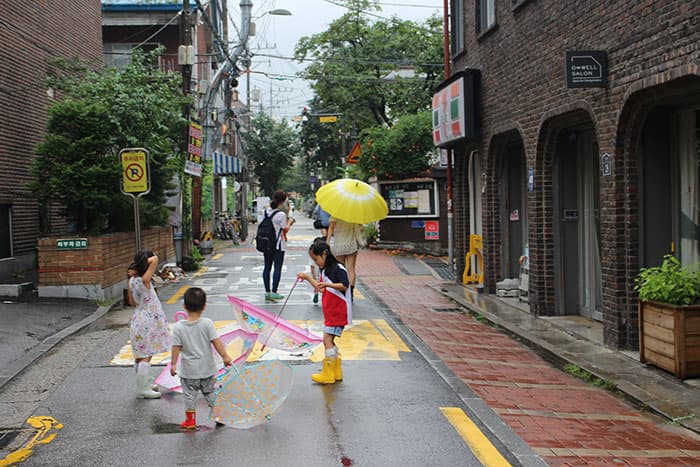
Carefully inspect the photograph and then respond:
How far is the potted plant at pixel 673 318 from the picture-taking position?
7.49 m

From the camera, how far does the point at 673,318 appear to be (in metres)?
7.54

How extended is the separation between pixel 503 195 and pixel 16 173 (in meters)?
10.4

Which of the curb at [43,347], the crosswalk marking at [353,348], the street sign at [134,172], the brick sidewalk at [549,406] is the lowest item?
the brick sidewalk at [549,406]

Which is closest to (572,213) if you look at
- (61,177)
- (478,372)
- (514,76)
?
(514,76)

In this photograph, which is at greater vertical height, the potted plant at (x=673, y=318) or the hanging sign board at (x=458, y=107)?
the hanging sign board at (x=458, y=107)

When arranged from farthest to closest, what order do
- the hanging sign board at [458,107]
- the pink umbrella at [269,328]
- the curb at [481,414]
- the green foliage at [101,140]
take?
the hanging sign board at [458,107] → the green foliage at [101,140] → the pink umbrella at [269,328] → the curb at [481,414]

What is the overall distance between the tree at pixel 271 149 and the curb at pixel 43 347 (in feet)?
180

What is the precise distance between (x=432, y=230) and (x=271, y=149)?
42172 mm

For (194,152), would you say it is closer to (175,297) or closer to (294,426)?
(175,297)

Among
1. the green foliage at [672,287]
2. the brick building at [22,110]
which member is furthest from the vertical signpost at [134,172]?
the green foliage at [672,287]

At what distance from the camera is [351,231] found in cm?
1284

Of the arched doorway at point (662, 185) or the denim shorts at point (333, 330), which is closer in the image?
the denim shorts at point (333, 330)

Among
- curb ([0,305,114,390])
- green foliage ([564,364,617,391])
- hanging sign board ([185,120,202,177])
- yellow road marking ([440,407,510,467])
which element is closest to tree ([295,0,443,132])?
hanging sign board ([185,120,202,177])

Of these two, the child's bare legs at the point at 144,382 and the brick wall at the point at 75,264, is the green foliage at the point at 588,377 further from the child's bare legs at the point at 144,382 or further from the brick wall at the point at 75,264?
the brick wall at the point at 75,264
